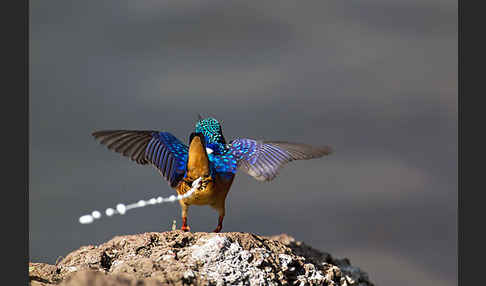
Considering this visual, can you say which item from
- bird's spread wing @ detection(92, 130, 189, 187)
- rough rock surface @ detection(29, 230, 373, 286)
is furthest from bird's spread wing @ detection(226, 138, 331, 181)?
rough rock surface @ detection(29, 230, 373, 286)

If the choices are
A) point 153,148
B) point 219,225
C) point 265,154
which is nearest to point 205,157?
point 153,148

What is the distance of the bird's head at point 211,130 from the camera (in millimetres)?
6551

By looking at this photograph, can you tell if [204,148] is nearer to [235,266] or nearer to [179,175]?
[179,175]

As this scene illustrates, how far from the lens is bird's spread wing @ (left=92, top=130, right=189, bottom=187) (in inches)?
240

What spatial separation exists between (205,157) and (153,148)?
552mm

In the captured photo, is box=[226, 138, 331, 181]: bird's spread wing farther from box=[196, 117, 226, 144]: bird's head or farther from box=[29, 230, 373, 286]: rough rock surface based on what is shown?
box=[29, 230, 373, 286]: rough rock surface

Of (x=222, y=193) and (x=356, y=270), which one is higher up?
(x=222, y=193)

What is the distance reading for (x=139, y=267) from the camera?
568 cm

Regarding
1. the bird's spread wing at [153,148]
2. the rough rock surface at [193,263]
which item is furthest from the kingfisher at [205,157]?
the rough rock surface at [193,263]

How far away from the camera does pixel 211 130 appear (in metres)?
6.59

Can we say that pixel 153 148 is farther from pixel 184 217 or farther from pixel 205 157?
pixel 184 217

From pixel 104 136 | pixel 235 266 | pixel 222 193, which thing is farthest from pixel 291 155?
pixel 104 136

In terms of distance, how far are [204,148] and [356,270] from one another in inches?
126

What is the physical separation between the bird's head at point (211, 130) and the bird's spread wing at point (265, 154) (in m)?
0.13
